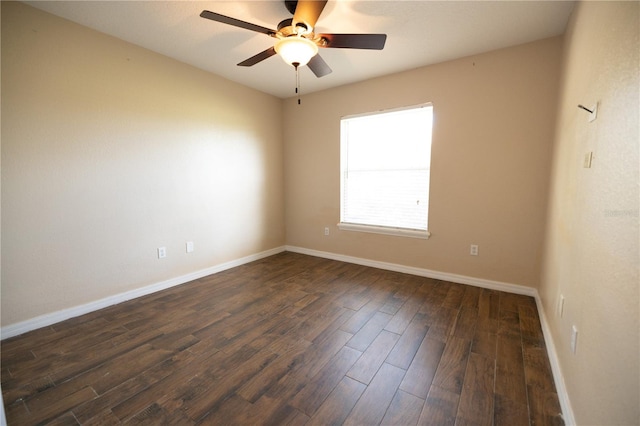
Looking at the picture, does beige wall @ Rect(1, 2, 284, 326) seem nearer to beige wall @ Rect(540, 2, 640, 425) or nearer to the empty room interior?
the empty room interior

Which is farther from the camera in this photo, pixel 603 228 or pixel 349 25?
pixel 349 25

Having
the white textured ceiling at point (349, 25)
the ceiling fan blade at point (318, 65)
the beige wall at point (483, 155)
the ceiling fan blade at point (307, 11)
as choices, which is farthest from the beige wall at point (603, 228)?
the ceiling fan blade at point (318, 65)

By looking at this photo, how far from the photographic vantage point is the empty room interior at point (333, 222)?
1339 mm

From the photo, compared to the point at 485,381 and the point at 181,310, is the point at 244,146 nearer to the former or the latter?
the point at 181,310

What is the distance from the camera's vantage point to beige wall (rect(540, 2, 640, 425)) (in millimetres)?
848

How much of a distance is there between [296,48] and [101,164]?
6.93ft

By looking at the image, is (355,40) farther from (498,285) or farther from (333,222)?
(498,285)

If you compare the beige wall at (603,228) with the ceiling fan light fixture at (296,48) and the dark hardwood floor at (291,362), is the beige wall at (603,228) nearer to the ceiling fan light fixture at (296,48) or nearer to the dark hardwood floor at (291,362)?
the dark hardwood floor at (291,362)

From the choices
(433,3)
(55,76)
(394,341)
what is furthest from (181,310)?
(433,3)

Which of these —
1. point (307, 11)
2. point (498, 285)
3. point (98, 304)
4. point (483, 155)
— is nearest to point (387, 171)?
point (483, 155)

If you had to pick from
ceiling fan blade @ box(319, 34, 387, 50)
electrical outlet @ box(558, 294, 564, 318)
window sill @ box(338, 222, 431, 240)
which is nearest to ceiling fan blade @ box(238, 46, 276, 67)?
ceiling fan blade @ box(319, 34, 387, 50)

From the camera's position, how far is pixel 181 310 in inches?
98.6

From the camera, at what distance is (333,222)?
4.09 metres

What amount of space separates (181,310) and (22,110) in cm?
205
